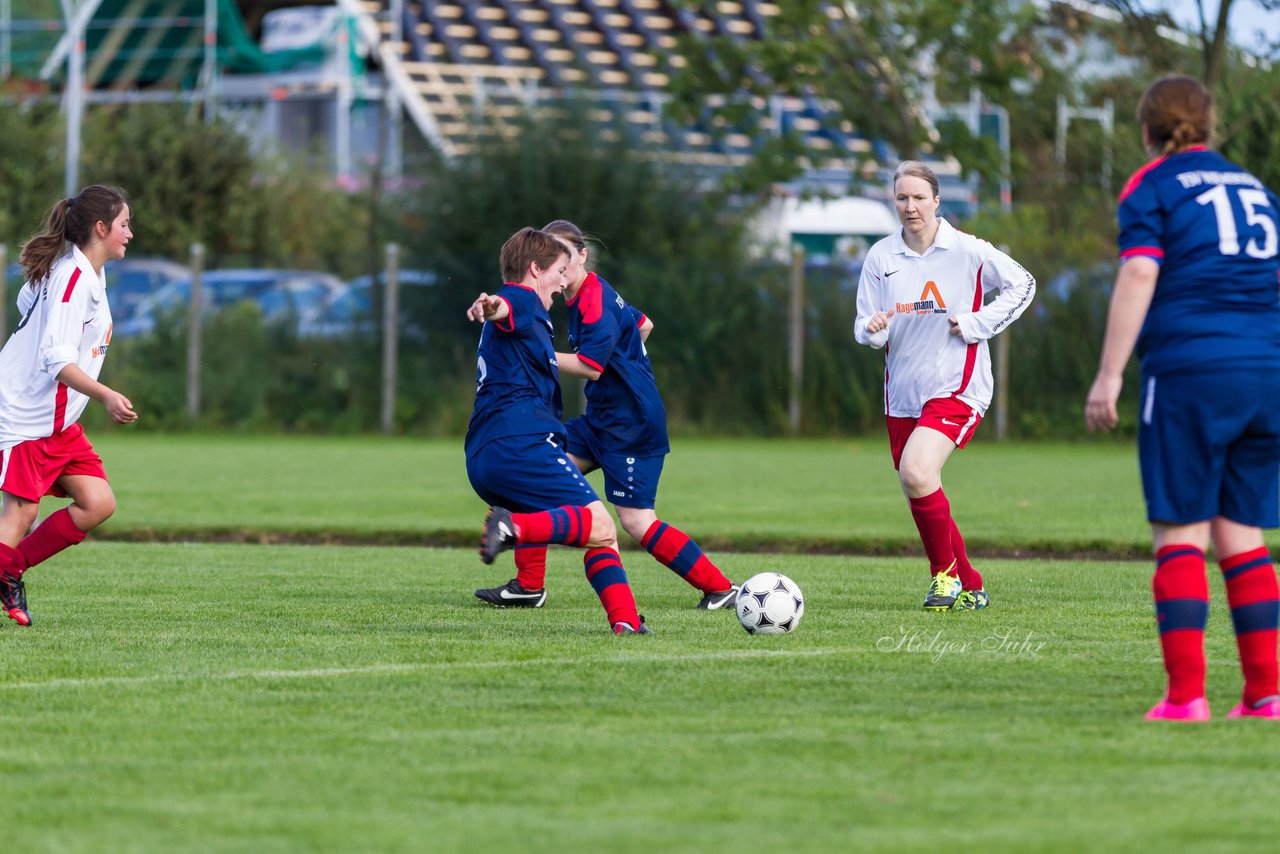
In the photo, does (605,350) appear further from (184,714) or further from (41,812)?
(41,812)

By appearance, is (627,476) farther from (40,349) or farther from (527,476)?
(40,349)

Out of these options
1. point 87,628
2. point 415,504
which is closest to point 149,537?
point 415,504

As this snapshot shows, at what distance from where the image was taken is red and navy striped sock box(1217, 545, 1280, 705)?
5891 millimetres

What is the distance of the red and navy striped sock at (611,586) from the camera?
7.87m

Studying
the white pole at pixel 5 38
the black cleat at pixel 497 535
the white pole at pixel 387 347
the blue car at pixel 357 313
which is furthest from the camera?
the white pole at pixel 5 38

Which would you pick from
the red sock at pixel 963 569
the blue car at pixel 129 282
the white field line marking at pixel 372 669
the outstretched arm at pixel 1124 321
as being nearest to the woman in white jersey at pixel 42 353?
the white field line marking at pixel 372 669

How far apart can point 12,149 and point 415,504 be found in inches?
958

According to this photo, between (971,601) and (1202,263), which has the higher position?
(1202,263)

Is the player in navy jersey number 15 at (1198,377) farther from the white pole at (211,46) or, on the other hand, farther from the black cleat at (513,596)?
the white pole at (211,46)

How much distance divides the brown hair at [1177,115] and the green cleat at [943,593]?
3343mm

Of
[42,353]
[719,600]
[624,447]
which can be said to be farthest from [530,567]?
[42,353]

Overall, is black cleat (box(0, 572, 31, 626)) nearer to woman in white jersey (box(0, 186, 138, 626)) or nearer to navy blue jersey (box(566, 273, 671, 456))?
woman in white jersey (box(0, 186, 138, 626))

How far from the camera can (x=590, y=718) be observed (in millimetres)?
5926

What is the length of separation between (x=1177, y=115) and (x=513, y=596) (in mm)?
4242
